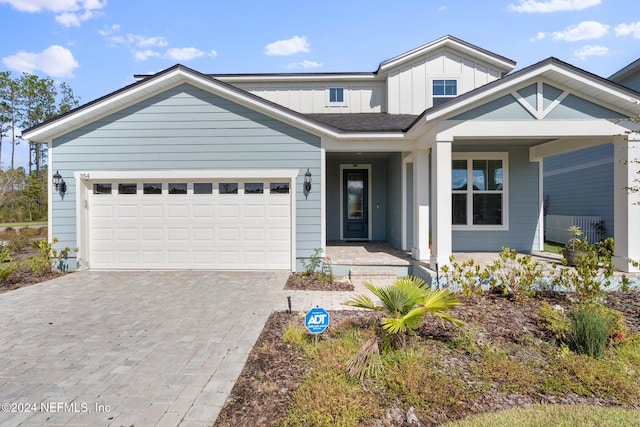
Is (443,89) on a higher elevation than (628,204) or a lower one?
higher

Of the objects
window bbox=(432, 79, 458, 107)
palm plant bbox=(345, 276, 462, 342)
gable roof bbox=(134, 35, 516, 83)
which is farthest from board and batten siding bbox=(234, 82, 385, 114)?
palm plant bbox=(345, 276, 462, 342)

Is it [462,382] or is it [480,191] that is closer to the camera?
[462,382]

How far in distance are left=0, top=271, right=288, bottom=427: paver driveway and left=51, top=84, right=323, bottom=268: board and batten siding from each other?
204 centimetres

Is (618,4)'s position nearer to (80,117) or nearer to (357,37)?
(357,37)

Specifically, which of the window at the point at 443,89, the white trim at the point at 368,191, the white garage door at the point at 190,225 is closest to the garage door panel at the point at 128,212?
the white garage door at the point at 190,225

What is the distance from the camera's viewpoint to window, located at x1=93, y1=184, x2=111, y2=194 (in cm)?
842

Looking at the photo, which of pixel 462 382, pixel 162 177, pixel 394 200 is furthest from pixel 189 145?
pixel 462 382

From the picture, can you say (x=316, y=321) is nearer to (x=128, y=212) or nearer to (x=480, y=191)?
(x=128, y=212)

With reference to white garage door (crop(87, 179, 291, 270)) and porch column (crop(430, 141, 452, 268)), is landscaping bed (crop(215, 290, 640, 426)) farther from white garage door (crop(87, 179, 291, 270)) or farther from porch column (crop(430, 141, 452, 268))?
white garage door (crop(87, 179, 291, 270))

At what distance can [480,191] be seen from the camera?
9477 millimetres

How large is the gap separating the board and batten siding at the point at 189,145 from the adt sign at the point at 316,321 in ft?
14.7

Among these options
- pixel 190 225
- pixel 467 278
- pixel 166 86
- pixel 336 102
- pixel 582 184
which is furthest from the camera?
pixel 582 184

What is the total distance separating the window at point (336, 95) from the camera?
40.2ft

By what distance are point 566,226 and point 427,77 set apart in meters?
8.02
